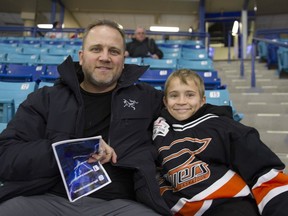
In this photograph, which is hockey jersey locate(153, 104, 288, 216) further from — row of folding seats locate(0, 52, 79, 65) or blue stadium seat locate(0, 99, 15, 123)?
row of folding seats locate(0, 52, 79, 65)

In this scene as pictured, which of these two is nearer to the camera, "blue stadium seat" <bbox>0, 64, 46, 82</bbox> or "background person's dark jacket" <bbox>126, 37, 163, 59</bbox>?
"blue stadium seat" <bbox>0, 64, 46, 82</bbox>

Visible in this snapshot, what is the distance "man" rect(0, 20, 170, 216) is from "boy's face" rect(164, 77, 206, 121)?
11 centimetres

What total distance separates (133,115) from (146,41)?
343 cm

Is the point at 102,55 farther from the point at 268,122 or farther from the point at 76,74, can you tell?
the point at 268,122

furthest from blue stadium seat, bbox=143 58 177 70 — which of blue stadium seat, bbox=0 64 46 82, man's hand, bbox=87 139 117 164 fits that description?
man's hand, bbox=87 139 117 164

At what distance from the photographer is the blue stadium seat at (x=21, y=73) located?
9.32 ft

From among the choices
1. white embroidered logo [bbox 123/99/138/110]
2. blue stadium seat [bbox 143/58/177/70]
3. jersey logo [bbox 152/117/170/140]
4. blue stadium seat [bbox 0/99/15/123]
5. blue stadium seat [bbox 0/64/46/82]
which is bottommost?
jersey logo [bbox 152/117/170/140]

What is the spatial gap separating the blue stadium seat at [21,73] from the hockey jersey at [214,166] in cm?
215

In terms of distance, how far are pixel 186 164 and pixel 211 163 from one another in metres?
0.10

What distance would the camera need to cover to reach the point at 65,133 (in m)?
1.12

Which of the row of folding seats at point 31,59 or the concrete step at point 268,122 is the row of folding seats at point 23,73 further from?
the concrete step at point 268,122

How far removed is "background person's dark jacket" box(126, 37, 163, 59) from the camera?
4.31 metres

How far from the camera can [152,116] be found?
129 cm

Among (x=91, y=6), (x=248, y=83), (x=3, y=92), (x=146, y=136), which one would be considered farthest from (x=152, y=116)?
(x=91, y=6)
